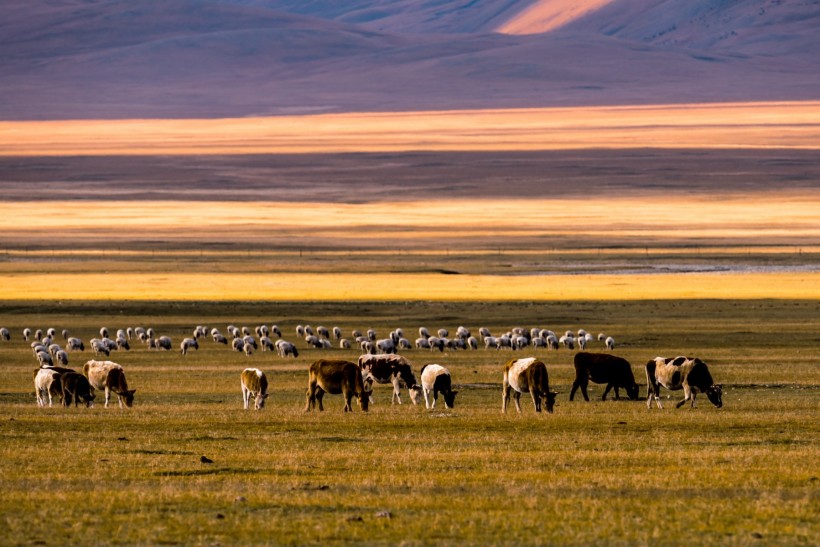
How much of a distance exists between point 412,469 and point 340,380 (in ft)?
27.1

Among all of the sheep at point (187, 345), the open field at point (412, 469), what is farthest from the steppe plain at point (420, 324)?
the sheep at point (187, 345)

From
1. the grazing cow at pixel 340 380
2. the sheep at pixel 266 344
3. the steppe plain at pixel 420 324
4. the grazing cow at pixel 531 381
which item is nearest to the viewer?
the steppe plain at pixel 420 324

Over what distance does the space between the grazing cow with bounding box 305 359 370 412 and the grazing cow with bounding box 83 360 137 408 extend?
11.3 feet

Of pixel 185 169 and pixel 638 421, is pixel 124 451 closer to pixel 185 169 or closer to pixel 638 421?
pixel 638 421

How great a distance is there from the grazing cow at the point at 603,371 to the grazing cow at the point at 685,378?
1473mm

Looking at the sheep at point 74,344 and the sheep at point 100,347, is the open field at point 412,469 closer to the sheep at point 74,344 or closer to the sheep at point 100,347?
the sheep at point 100,347

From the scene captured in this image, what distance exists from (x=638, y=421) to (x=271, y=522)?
10947mm

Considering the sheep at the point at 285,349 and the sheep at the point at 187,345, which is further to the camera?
the sheep at the point at 187,345

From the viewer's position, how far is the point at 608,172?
154m

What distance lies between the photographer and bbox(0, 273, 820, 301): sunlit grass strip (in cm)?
6838

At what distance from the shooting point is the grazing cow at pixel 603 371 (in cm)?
2984

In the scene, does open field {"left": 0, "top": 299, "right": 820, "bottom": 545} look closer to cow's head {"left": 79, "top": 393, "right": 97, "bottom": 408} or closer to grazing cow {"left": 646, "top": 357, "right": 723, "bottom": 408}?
grazing cow {"left": 646, "top": 357, "right": 723, "bottom": 408}

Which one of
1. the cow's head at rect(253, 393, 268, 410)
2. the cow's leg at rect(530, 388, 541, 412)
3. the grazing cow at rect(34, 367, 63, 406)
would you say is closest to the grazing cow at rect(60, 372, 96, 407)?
the grazing cow at rect(34, 367, 63, 406)

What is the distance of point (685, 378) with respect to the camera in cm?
2816
